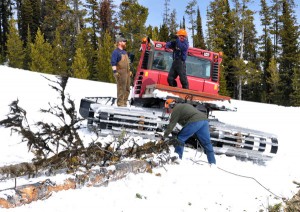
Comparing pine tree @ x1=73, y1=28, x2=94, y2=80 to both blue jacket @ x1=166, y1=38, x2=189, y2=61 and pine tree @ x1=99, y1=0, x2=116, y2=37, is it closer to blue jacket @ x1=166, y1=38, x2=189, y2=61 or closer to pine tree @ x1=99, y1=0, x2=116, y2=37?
pine tree @ x1=99, y1=0, x2=116, y2=37

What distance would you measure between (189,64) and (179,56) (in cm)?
134

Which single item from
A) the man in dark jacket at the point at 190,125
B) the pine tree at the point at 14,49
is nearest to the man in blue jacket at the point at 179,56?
the man in dark jacket at the point at 190,125

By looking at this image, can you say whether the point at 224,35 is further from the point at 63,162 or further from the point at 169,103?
the point at 63,162

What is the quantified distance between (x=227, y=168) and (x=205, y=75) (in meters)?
3.72

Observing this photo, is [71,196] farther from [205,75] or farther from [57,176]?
[205,75]

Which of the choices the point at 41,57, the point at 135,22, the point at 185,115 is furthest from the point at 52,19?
the point at 185,115

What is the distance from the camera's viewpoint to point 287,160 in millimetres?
9414

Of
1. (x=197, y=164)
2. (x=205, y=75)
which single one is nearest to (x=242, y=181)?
(x=197, y=164)

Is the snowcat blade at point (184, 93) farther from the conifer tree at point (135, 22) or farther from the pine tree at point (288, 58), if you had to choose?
the pine tree at point (288, 58)

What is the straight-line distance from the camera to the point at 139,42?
43250 mm

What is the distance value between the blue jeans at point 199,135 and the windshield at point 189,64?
323 centimetres

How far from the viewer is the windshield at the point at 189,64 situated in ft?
33.4

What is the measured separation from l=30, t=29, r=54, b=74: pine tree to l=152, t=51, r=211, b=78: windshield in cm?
3522

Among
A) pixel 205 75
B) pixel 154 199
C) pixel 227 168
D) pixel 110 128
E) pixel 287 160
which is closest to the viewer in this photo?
pixel 154 199
